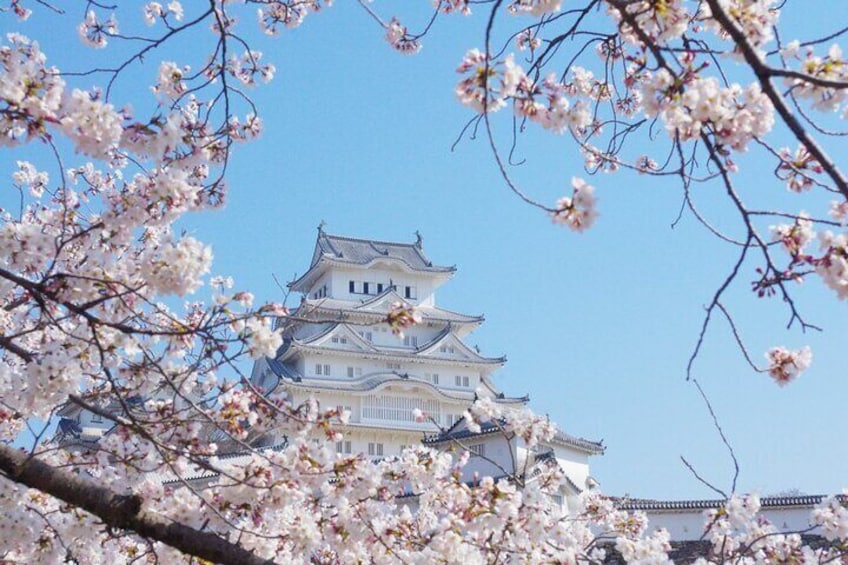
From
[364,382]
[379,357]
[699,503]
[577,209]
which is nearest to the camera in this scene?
[577,209]

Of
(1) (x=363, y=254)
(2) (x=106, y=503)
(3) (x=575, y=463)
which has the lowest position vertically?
(2) (x=106, y=503)

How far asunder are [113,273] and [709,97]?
2.78 meters

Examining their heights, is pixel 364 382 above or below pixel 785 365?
above

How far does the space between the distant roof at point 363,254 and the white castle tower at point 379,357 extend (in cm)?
5

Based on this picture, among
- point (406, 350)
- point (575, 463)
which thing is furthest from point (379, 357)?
point (575, 463)

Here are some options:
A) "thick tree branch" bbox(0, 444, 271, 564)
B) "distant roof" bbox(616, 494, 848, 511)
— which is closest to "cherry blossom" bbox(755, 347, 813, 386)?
"thick tree branch" bbox(0, 444, 271, 564)

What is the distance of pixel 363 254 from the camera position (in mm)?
41406

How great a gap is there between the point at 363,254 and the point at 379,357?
19.0 feet

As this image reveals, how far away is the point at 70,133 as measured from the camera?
345 cm

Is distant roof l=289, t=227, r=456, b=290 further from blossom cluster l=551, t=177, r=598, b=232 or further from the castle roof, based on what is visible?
blossom cluster l=551, t=177, r=598, b=232

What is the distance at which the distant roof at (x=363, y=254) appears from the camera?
40188mm

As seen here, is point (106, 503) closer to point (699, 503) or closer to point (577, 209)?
point (577, 209)

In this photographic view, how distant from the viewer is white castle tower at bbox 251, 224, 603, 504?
117ft

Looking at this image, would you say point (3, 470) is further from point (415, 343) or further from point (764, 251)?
point (415, 343)
